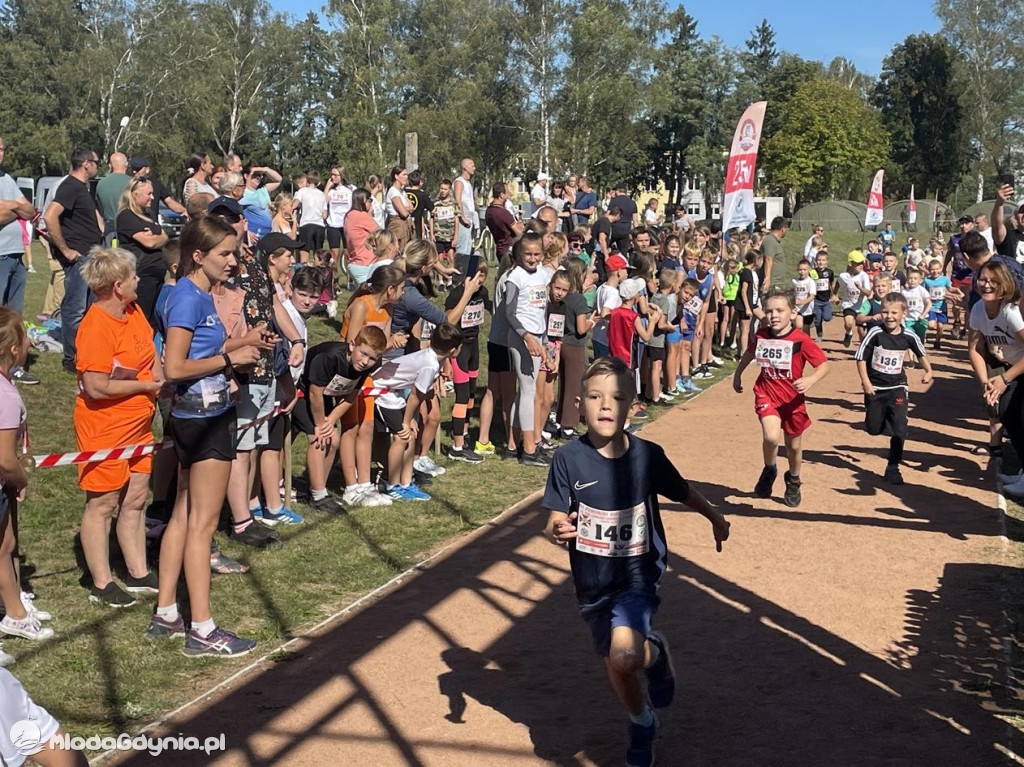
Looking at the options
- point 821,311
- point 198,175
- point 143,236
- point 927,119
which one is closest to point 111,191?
point 198,175

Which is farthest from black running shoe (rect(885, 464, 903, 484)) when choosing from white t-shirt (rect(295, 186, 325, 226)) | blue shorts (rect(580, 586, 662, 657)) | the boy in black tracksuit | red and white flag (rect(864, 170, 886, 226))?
red and white flag (rect(864, 170, 886, 226))

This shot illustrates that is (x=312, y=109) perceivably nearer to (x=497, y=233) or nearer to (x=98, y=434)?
(x=497, y=233)

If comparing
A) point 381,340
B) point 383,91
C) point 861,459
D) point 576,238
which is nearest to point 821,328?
point 576,238

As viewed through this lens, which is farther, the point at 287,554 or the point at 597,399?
the point at 287,554

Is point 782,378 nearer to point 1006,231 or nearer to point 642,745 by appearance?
point 1006,231

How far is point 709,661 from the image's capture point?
5.87 meters

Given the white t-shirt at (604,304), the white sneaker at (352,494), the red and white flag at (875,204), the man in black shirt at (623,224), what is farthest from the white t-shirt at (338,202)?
the red and white flag at (875,204)

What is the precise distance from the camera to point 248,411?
7477 mm

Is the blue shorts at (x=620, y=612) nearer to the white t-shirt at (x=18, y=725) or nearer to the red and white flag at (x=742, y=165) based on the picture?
the white t-shirt at (x=18, y=725)

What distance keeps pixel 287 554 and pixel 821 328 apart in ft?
52.2

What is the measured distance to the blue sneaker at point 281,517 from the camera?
8422mm

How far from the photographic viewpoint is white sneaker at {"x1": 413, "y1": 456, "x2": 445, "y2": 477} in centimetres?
1030

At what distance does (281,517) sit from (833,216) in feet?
177

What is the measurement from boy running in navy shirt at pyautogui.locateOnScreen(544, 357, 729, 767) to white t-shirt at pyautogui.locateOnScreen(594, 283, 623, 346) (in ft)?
25.2
